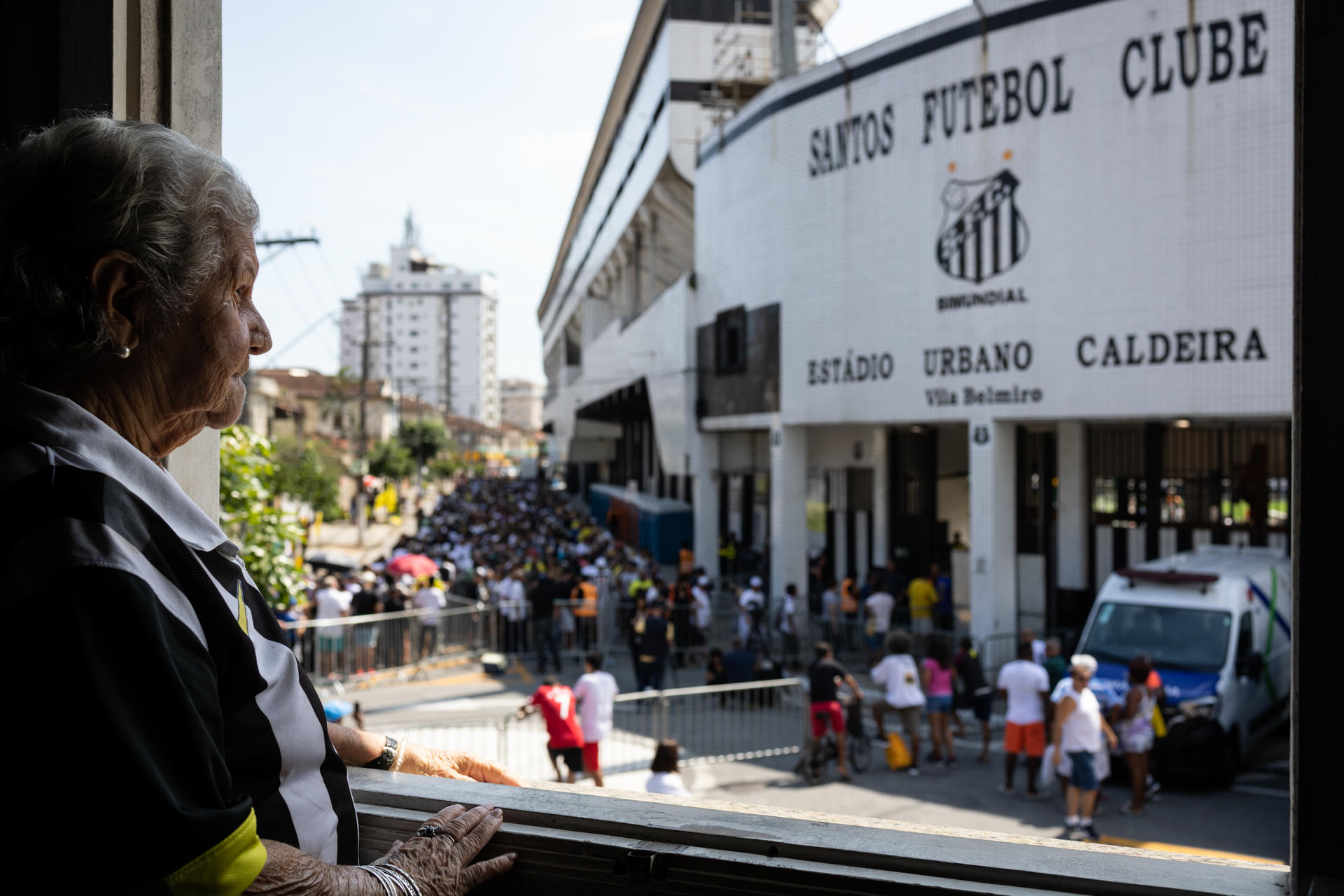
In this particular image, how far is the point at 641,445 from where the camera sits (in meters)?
49.5

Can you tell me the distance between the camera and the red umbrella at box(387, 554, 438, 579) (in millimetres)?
19812

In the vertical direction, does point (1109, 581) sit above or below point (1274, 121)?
below

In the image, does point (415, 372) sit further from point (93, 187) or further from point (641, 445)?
point (93, 187)

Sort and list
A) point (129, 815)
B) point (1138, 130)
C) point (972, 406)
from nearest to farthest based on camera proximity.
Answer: point (129, 815), point (1138, 130), point (972, 406)

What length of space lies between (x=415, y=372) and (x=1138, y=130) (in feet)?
516

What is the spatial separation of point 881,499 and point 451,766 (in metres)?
24.1

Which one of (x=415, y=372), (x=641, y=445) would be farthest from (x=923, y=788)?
(x=415, y=372)

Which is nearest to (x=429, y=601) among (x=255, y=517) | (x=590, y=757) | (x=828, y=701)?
(x=590, y=757)

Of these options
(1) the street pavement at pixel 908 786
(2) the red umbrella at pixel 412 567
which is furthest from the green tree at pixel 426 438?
(1) the street pavement at pixel 908 786

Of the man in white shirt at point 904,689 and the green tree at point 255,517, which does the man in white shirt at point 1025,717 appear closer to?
the man in white shirt at point 904,689

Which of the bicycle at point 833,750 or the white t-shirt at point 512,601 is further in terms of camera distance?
the white t-shirt at point 512,601

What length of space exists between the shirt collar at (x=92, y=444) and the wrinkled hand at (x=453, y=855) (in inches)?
22.3

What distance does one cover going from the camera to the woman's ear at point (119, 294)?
1464 millimetres

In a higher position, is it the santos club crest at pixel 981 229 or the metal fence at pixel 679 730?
the santos club crest at pixel 981 229
